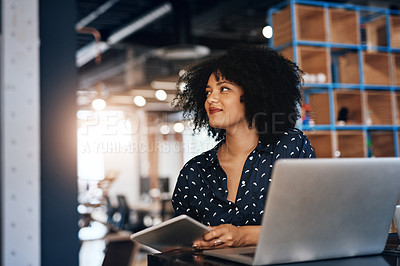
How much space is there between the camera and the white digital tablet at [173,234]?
52.2 inches

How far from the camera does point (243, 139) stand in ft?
6.82

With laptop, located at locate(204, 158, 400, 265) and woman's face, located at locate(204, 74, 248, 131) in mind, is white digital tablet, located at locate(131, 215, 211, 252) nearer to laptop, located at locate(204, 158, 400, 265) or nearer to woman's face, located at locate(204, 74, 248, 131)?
laptop, located at locate(204, 158, 400, 265)

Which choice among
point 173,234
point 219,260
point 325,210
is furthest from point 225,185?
point 325,210

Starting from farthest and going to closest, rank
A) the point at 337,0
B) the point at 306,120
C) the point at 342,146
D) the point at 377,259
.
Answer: the point at 337,0 < the point at 342,146 < the point at 306,120 < the point at 377,259

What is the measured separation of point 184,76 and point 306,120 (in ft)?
8.64

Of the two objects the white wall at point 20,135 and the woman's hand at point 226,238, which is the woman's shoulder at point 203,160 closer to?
the woman's hand at point 226,238

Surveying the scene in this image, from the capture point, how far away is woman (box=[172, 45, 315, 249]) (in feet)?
6.31

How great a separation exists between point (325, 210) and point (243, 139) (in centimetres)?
90

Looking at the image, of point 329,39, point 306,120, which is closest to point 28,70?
point 306,120

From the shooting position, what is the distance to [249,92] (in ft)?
6.88

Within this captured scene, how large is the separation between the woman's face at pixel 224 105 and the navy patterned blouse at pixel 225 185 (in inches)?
5.9

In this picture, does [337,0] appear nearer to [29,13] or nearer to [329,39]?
[329,39]

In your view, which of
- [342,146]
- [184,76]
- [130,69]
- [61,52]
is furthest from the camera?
[130,69]

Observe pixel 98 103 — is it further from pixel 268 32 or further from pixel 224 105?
pixel 224 105
